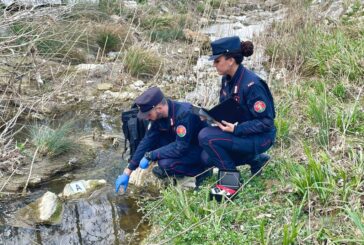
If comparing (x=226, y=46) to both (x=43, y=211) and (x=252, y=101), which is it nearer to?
(x=252, y=101)

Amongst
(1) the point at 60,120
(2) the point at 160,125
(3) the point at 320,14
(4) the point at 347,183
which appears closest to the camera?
(4) the point at 347,183

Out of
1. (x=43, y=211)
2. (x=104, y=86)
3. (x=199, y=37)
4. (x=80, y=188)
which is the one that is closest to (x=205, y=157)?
(x=80, y=188)

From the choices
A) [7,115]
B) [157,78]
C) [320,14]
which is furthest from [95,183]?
[320,14]

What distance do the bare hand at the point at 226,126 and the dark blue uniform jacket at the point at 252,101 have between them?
3cm

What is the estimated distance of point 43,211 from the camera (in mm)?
3809

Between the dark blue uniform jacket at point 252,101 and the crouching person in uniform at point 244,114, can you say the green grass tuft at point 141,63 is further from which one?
the dark blue uniform jacket at point 252,101

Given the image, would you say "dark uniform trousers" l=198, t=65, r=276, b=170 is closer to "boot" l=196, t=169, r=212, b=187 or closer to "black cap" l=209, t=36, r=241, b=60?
"black cap" l=209, t=36, r=241, b=60

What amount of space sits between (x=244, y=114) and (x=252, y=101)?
0.15 meters

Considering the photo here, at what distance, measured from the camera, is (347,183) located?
3264 millimetres

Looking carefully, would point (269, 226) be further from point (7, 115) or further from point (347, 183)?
point (7, 115)

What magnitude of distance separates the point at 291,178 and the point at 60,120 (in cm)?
342

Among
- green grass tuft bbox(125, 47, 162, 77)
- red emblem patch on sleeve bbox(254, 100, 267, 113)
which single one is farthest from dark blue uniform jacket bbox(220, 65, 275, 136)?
green grass tuft bbox(125, 47, 162, 77)

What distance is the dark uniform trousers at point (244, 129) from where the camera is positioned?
345 centimetres

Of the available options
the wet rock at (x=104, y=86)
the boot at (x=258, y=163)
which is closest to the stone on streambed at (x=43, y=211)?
the boot at (x=258, y=163)
